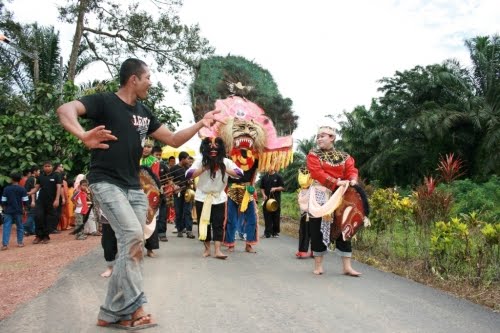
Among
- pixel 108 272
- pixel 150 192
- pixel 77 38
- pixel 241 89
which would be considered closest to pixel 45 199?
pixel 241 89

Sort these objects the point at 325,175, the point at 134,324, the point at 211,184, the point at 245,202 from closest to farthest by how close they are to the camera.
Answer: the point at 134,324
the point at 325,175
the point at 211,184
the point at 245,202

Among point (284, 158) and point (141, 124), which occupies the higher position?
point (284, 158)

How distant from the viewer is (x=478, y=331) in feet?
14.7

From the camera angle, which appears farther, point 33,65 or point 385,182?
point 385,182

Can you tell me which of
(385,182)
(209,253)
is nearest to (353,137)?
(385,182)

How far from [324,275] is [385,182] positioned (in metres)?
25.6

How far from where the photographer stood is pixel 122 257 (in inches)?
167

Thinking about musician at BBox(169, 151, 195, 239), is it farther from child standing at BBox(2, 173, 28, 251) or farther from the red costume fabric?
the red costume fabric

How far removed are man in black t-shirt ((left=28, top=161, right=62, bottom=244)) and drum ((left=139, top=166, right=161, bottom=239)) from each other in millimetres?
5011

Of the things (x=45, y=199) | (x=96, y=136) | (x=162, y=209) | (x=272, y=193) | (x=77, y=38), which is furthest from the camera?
(x=77, y=38)

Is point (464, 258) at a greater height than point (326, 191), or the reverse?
point (326, 191)

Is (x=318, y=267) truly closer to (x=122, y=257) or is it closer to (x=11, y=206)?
(x=122, y=257)

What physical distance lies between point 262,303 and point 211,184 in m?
3.78

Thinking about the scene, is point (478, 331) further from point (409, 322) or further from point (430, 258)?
point (430, 258)
